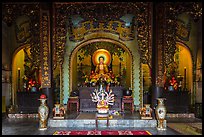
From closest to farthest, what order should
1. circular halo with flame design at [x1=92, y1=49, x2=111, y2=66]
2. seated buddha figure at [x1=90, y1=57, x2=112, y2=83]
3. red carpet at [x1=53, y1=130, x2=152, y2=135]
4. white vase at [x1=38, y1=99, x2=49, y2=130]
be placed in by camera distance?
red carpet at [x1=53, y1=130, x2=152, y2=135]
white vase at [x1=38, y1=99, x2=49, y2=130]
seated buddha figure at [x1=90, y1=57, x2=112, y2=83]
circular halo with flame design at [x1=92, y1=49, x2=111, y2=66]

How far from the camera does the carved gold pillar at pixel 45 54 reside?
8.37 m

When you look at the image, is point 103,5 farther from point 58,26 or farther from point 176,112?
point 176,112

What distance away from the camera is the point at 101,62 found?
40.2 ft

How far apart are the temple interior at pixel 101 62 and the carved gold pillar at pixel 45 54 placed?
27 mm

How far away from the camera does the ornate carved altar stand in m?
10.3

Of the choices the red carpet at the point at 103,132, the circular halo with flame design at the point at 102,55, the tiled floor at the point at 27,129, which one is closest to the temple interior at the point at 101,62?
the circular halo with flame design at the point at 102,55

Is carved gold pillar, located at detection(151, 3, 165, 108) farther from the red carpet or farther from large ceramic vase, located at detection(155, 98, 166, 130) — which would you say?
the red carpet

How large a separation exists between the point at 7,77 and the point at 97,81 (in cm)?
382

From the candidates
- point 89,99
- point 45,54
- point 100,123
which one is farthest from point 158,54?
point 89,99

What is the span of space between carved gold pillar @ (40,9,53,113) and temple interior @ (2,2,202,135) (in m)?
0.03

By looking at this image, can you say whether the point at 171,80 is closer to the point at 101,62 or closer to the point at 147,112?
the point at 101,62

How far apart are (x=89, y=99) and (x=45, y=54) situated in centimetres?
273

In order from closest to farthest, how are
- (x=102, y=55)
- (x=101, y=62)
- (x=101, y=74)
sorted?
(x=101, y=74), (x=101, y=62), (x=102, y=55)

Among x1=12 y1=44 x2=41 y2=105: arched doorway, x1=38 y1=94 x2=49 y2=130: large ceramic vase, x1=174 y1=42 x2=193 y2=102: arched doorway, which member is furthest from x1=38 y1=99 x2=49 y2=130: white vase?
x1=174 y1=42 x2=193 y2=102: arched doorway
